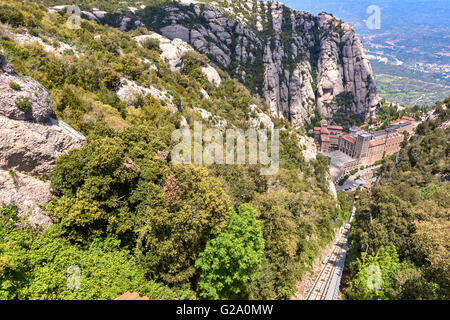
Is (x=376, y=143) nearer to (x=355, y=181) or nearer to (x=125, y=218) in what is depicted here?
(x=355, y=181)

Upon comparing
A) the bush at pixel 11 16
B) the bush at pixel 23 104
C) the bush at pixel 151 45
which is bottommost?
the bush at pixel 23 104

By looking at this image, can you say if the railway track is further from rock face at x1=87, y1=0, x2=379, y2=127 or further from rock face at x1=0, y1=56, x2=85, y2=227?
rock face at x1=87, y1=0, x2=379, y2=127

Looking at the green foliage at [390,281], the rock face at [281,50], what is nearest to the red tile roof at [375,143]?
the rock face at [281,50]

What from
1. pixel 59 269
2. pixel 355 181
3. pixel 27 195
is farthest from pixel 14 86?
pixel 355 181

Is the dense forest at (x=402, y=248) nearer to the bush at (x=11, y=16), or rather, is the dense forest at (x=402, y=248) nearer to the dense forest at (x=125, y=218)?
the dense forest at (x=125, y=218)

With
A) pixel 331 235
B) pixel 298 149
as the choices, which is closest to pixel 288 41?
pixel 298 149
